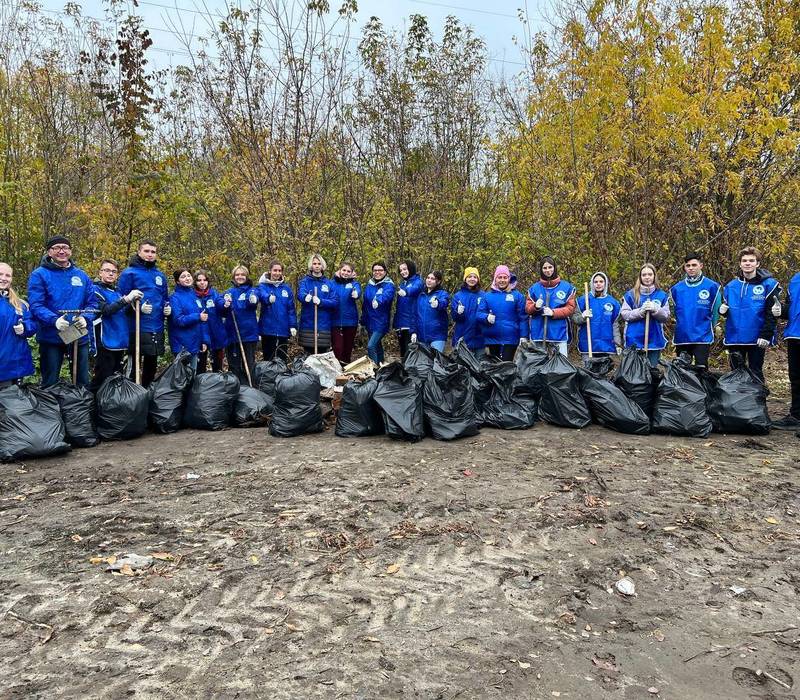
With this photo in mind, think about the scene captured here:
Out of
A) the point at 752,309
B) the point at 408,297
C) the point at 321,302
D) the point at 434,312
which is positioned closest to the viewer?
the point at 752,309

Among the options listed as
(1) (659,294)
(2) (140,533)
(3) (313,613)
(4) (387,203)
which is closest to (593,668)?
(3) (313,613)

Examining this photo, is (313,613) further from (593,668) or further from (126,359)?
(126,359)

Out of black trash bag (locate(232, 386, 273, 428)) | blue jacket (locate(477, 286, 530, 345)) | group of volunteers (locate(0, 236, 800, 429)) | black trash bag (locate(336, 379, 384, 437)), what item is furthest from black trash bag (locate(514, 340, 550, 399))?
black trash bag (locate(232, 386, 273, 428))

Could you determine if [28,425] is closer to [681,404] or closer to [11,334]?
[11,334]

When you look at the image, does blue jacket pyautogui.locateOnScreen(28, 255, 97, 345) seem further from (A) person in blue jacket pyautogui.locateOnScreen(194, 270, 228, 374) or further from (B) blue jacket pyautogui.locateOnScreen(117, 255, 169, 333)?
(A) person in blue jacket pyautogui.locateOnScreen(194, 270, 228, 374)

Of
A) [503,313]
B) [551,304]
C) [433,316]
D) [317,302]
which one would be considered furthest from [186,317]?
[551,304]

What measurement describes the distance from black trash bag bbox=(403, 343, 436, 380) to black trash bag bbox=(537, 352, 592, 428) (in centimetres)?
110

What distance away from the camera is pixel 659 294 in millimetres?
6473

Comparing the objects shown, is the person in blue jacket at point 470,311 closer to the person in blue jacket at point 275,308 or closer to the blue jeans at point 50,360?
the person in blue jacket at point 275,308

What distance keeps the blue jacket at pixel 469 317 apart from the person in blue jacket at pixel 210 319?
9.21ft

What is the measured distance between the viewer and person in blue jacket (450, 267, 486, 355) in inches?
282

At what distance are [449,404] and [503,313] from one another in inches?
71.8

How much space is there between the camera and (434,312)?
7.48 m

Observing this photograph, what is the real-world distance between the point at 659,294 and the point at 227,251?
6.88 metres
